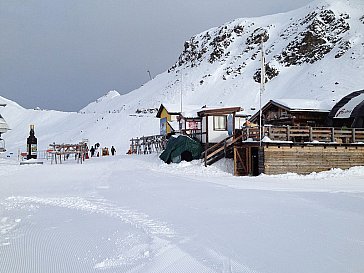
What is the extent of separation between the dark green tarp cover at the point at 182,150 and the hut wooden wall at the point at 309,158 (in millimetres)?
5980

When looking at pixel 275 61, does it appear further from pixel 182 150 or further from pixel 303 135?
pixel 303 135

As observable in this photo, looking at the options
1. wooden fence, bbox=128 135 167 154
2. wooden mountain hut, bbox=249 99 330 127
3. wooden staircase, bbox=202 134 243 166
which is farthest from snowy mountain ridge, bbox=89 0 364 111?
wooden staircase, bbox=202 134 243 166

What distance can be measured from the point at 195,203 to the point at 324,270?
16.8 feet

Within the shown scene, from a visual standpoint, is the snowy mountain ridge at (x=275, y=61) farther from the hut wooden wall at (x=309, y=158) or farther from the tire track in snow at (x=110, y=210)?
the tire track in snow at (x=110, y=210)

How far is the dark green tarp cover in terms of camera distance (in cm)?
2256

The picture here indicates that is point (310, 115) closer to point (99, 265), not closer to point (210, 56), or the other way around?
point (99, 265)

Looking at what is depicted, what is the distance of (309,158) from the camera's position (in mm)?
18594

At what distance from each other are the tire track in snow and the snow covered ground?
0.02 m

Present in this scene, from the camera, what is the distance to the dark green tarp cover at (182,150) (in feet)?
74.0

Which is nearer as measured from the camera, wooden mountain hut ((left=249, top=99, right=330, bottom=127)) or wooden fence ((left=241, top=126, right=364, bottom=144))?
wooden fence ((left=241, top=126, right=364, bottom=144))

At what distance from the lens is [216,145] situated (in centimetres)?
2094

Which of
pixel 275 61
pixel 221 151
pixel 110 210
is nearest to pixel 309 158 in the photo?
pixel 221 151

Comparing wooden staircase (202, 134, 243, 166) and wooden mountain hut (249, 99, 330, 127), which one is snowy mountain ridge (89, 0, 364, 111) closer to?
wooden mountain hut (249, 99, 330, 127)

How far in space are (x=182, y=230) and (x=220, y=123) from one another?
16.7 metres
